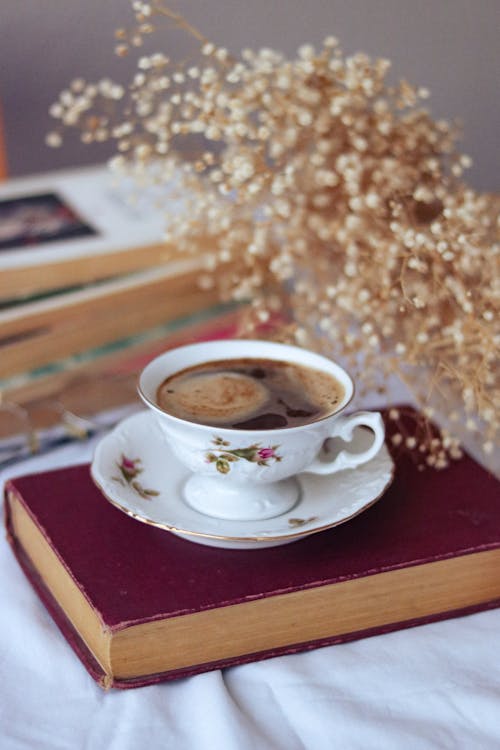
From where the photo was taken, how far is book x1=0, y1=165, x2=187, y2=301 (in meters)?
1.08

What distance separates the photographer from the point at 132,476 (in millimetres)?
786

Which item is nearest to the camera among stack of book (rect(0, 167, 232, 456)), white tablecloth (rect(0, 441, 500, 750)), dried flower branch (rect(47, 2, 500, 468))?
white tablecloth (rect(0, 441, 500, 750))

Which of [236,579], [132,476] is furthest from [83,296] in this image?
[236,579]

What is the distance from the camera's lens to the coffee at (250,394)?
729mm

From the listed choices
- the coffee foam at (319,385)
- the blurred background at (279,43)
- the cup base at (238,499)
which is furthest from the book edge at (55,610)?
the blurred background at (279,43)

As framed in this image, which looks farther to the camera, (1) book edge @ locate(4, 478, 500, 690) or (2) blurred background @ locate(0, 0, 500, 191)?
(2) blurred background @ locate(0, 0, 500, 191)

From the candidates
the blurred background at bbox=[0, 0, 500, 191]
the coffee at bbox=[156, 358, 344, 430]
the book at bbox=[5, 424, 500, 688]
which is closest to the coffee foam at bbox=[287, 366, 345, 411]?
the coffee at bbox=[156, 358, 344, 430]

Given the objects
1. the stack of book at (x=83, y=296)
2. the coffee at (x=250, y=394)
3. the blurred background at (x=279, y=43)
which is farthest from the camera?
the blurred background at (x=279, y=43)

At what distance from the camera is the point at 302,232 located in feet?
3.27

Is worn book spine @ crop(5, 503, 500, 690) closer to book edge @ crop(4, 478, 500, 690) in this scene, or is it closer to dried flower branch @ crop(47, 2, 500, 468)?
book edge @ crop(4, 478, 500, 690)

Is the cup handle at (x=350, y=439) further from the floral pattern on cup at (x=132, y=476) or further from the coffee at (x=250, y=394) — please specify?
the floral pattern on cup at (x=132, y=476)

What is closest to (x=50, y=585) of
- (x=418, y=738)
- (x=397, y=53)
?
(x=418, y=738)

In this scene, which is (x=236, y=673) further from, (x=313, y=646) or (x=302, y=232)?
(x=302, y=232)

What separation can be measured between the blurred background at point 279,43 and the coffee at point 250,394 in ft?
2.88
